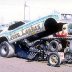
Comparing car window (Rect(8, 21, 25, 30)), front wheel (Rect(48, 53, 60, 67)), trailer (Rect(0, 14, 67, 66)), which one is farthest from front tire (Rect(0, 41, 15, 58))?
front wheel (Rect(48, 53, 60, 67))

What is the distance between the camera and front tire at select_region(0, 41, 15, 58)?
16359 mm

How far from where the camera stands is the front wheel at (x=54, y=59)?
44.0ft

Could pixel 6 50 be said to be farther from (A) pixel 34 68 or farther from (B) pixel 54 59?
(A) pixel 34 68

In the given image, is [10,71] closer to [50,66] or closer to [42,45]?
[50,66]

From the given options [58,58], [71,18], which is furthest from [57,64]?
[71,18]

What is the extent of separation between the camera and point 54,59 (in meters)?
13.6

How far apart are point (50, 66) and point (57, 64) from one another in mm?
347

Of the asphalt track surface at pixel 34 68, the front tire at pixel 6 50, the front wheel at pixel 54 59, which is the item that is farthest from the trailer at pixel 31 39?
the asphalt track surface at pixel 34 68

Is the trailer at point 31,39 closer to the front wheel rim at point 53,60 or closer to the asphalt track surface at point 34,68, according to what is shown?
the front wheel rim at point 53,60

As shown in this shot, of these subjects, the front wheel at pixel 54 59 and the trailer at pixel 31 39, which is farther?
the trailer at pixel 31 39

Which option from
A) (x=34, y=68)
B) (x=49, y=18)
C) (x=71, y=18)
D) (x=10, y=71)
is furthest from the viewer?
(x=71, y=18)

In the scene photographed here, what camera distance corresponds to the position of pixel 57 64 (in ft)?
43.9

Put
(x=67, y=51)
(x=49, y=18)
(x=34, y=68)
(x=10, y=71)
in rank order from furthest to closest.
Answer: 1. (x=49, y=18)
2. (x=67, y=51)
3. (x=34, y=68)
4. (x=10, y=71)

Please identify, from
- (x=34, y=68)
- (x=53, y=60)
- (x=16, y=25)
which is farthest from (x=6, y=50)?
(x=34, y=68)
